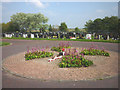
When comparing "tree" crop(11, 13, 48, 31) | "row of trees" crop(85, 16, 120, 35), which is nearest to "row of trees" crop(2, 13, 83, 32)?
"tree" crop(11, 13, 48, 31)

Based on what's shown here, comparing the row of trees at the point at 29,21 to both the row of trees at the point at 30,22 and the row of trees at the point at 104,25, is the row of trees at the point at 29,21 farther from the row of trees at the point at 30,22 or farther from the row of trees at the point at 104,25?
the row of trees at the point at 104,25

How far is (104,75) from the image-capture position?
5477mm

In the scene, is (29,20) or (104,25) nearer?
(104,25)

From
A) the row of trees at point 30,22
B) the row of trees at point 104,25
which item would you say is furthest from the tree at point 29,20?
the row of trees at point 104,25

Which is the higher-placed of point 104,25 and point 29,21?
point 29,21

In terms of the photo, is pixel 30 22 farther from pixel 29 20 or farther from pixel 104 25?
pixel 104 25

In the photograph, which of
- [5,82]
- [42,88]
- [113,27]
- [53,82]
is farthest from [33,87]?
[113,27]

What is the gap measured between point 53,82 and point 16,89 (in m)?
1.36

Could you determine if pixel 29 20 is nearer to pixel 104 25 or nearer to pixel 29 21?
pixel 29 21

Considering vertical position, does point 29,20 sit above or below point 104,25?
above

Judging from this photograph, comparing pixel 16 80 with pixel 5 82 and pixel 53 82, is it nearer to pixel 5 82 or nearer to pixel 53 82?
pixel 5 82

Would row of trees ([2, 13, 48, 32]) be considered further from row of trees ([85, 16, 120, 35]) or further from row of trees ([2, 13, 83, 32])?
row of trees ([85, 16, 120, 35])

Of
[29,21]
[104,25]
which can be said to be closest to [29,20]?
[29,21]

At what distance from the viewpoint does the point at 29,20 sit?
42.0m
